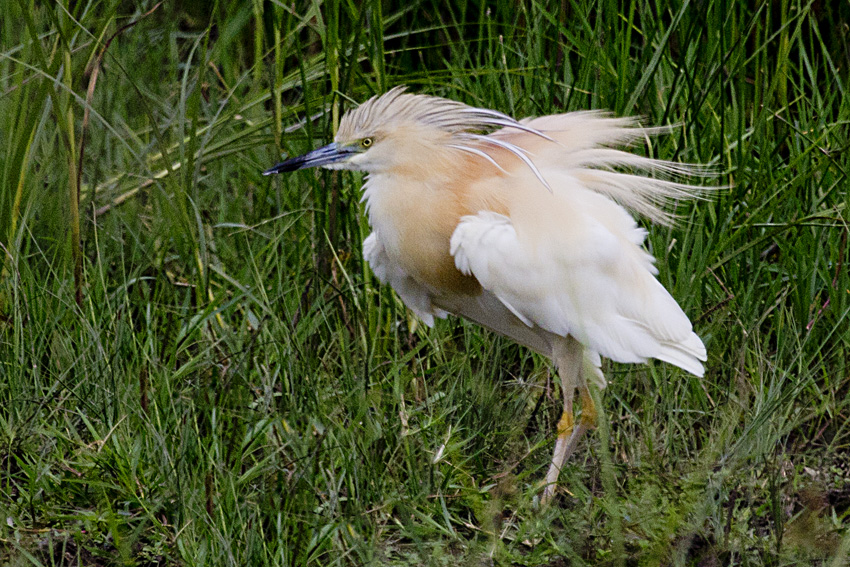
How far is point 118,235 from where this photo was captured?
10.1ft

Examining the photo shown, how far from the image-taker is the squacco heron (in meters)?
2.27

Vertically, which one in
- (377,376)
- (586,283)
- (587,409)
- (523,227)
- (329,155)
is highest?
(329,155)

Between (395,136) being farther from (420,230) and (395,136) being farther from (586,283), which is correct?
(586,283)

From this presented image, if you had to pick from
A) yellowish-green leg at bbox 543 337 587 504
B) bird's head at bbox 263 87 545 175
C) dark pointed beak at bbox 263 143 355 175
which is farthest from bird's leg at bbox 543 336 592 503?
dark pointed beak at bbox 263 143 355 175

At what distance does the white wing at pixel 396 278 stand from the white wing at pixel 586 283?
9.2 inches

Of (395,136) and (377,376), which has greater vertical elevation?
(395,136)

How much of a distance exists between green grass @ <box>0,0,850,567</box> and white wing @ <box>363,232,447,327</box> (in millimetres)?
155

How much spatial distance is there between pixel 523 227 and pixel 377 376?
61cm

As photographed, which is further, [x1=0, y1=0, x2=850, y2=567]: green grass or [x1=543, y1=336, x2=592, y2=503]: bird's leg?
[x1=543, y1=336, x2=592, y2=503]: bird's leg

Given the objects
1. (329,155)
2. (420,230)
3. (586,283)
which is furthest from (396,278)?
(586,283)

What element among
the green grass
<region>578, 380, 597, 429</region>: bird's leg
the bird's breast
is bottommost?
<region>578, 380, 597, 429</region>: bird's leg

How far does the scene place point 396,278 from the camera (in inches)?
97.0

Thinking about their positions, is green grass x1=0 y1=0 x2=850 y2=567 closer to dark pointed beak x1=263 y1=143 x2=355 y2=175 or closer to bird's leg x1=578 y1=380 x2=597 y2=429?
bird's leg x1=578 y1=380 x2=597 y2=429

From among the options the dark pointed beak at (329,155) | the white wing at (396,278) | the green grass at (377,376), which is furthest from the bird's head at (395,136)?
the green grass at (377,376)
